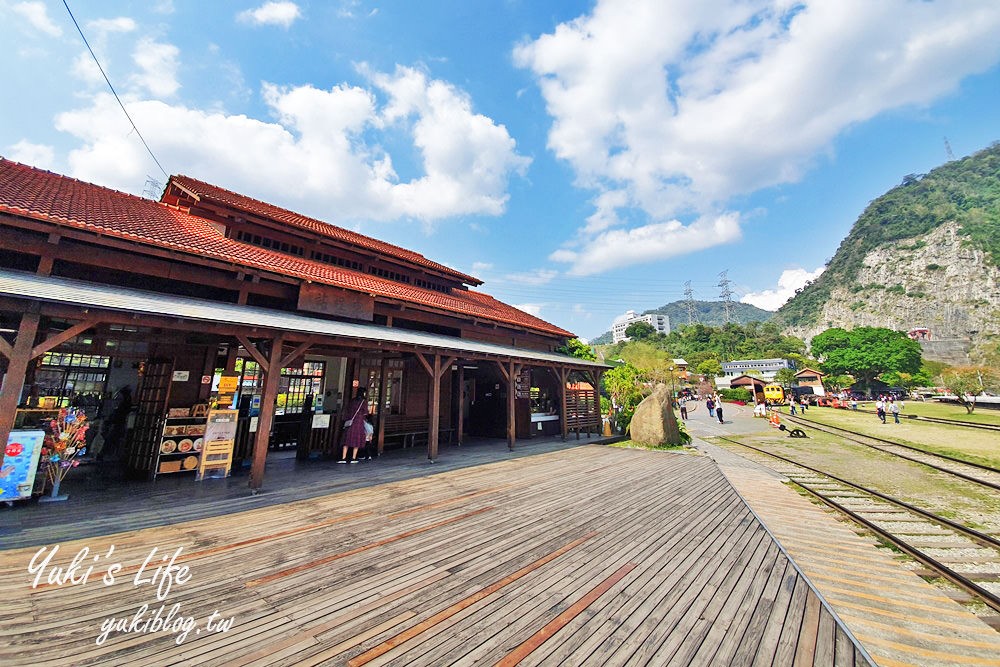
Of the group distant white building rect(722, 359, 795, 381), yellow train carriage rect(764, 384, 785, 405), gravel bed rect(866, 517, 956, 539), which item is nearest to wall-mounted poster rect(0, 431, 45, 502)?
gravel bed rect(866, 517, 956, 539)

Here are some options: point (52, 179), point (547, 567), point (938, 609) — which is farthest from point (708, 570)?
point (52, 179)

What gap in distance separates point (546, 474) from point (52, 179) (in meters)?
15.3

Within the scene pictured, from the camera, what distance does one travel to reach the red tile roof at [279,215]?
10742mm

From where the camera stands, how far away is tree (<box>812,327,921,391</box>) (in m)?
62.3

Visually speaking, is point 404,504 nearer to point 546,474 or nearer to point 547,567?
point 547,567

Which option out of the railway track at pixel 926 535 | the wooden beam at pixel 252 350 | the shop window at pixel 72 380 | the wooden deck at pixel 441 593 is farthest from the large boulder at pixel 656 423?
the shop window at pixel 72 380

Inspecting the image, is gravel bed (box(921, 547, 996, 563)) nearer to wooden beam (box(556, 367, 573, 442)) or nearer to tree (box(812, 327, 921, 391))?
wooden beam (box(556, 367, 573, 442))

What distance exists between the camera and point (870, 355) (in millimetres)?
63188

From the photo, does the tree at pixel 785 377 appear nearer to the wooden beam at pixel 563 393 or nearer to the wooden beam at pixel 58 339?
the wooden beam at pixel 563 393

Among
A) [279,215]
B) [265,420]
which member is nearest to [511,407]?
[265,420]

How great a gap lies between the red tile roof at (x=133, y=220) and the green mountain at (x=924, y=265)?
141020 mm

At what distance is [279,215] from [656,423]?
54.4 ft

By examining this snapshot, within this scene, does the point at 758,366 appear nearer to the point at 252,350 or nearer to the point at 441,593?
the point at 441,593

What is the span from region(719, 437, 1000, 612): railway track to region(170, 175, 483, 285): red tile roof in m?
14.8
